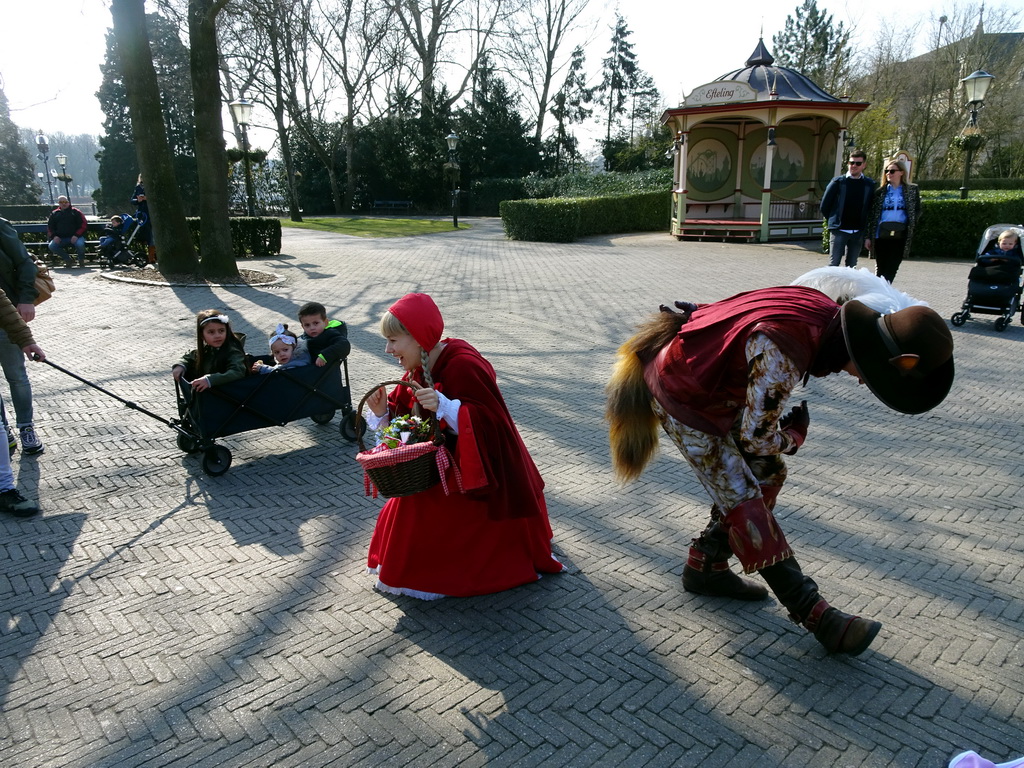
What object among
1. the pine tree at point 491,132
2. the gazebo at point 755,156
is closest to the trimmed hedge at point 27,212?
the pine tree at point 491,132

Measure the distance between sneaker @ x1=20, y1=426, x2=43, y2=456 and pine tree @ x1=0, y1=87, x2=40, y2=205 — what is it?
52.6 metres

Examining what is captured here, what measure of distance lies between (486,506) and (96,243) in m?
19.8

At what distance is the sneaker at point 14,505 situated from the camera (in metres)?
4.47

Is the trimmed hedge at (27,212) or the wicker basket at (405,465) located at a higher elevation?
the trimmed hedge at (27,212)

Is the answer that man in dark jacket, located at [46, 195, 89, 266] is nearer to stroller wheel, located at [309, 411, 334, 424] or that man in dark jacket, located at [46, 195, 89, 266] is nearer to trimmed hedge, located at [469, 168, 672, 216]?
stroller wheel, located at [309, 411, 334, 424]

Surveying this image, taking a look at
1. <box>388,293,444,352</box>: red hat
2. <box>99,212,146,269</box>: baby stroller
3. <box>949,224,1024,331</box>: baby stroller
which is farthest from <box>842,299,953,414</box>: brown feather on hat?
<box>99,212,146,269</box>: baby stroller

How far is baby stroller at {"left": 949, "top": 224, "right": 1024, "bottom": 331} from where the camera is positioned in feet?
30.2

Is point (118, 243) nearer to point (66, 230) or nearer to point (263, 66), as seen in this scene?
point (66, 230)

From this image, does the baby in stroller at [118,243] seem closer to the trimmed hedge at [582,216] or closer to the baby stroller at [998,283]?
the trimmed hedge at [582,216]

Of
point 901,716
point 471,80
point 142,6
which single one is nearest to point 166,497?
point 901,716

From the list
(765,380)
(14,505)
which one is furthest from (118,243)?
(765,380)

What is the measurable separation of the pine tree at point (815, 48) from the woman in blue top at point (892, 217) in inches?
1347

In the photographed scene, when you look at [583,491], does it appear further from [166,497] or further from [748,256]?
[748,256]

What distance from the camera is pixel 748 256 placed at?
18.7 m
